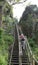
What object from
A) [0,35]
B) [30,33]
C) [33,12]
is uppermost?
[0,35]

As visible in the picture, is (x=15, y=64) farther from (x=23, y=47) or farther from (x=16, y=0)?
(x=16, y=0)

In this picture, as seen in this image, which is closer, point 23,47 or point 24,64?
point 24,64

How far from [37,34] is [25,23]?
11.8 ft

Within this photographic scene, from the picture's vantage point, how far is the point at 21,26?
31.7m

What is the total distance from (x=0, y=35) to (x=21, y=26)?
61.1 ft

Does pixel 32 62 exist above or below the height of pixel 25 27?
above

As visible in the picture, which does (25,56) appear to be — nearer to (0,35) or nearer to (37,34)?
(0,35)

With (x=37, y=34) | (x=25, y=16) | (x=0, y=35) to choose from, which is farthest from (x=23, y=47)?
(x=25, y=16)

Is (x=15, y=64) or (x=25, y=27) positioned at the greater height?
(x=15, y=64)

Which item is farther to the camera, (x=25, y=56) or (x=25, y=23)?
(x=25, y=23)

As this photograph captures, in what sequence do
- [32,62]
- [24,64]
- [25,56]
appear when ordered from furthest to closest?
[25,56] < [24,64] < [32,62]

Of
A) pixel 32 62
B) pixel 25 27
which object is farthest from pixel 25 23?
pixel 32 62

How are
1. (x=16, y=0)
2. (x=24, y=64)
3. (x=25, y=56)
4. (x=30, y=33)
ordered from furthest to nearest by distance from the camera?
(x=30, y=33)
(x=16, y=0)
(x=25, y=56)
(x=24, y=64)

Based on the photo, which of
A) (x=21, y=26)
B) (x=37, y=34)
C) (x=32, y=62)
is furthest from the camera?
(x=21, y=26)
